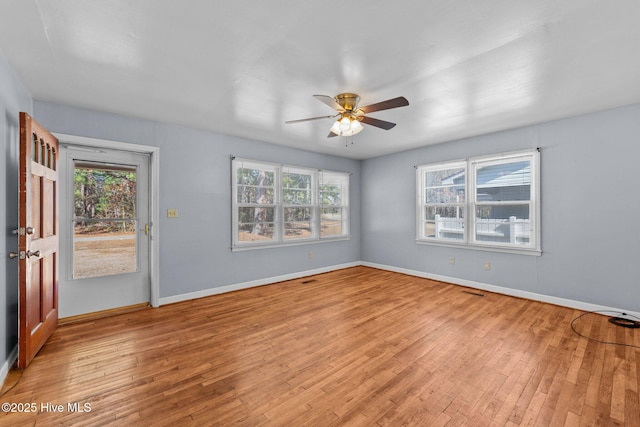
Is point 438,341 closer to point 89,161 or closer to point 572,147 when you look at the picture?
point 572,147

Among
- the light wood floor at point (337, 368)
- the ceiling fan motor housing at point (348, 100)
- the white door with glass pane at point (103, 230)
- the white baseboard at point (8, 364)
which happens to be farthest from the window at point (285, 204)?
the white baseboard at point (8, 364)

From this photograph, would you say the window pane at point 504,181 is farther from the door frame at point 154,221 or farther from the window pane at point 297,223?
the door frame at point 154,221

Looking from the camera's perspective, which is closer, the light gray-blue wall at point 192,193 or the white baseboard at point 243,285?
the light gray-blue wall at point 192,193

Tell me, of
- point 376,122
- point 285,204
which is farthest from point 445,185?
point 285,204

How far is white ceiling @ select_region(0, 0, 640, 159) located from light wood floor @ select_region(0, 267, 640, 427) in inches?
99.0

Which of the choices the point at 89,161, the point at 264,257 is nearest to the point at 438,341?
the point at 264,257

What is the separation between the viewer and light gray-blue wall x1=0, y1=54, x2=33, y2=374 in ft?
7.15

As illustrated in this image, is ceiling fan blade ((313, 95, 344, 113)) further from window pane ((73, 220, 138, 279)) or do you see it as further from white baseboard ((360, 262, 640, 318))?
white baseboard ((360, 262, 640, 318))

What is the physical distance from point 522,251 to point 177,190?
16.8 feet

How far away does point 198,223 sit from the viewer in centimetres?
421

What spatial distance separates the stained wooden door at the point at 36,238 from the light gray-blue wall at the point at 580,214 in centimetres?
546

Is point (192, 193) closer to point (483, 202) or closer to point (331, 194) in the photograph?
point (331, 194)

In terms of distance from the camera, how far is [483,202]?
461 centimetres

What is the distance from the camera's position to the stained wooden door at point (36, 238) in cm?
226
